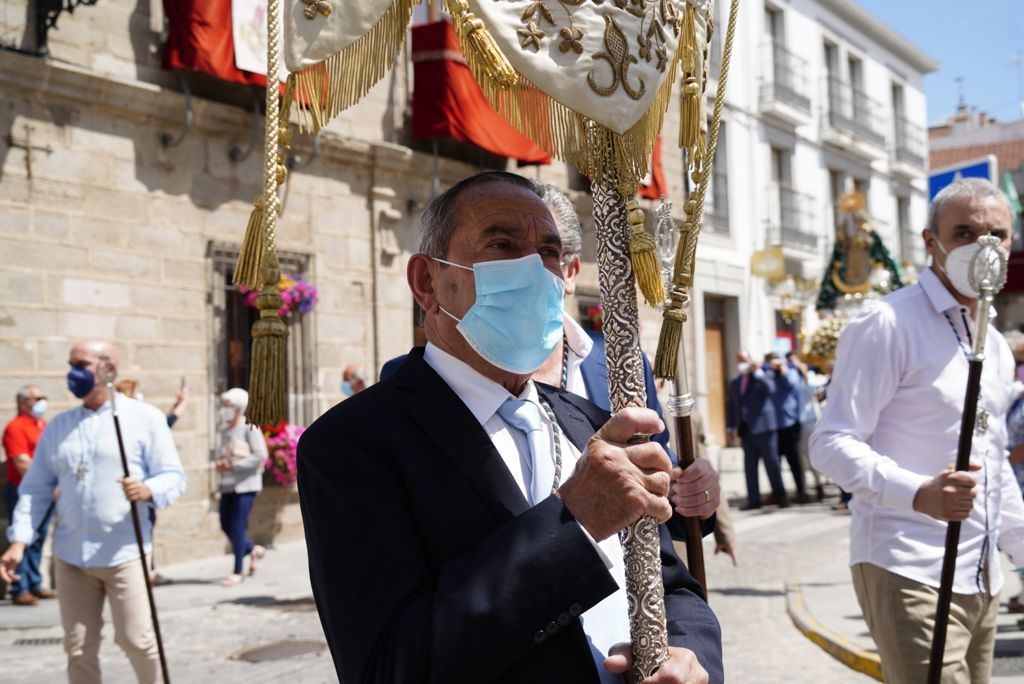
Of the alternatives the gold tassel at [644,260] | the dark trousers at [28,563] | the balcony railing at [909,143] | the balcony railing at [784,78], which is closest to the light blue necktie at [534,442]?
the gold tassel at [644,260]

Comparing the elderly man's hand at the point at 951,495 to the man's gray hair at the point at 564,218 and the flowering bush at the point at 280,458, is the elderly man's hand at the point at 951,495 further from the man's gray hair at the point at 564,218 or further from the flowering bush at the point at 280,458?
the flowering bush at the point at 280,458

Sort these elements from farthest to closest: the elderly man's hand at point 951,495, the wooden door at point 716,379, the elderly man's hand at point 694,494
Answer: the wooden door at point 716,379
the elderly man's hand at point 951,495
the elderly man's hand at point 694,494

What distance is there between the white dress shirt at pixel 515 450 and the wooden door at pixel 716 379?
18.7m

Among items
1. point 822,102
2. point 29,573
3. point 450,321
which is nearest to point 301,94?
point 450,321

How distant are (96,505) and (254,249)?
12.0 feet

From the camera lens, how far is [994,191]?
3.50 m

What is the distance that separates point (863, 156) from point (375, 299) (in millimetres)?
18990

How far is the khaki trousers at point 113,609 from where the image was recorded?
5055mm

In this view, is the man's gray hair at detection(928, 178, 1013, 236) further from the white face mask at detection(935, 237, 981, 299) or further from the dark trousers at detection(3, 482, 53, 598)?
the dark trousers at detection(3, 482, 53, 598)

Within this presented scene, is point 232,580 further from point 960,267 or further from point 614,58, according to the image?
point 614,58

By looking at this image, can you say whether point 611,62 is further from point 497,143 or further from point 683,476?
point 497,143

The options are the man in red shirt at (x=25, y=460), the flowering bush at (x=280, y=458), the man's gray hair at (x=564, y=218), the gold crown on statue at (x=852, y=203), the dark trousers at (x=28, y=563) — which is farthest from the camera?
the gold crown on statue at (x=852, y=203)

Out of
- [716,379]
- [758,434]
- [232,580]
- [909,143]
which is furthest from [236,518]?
[909,143]

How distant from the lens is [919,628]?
10.3 ft
